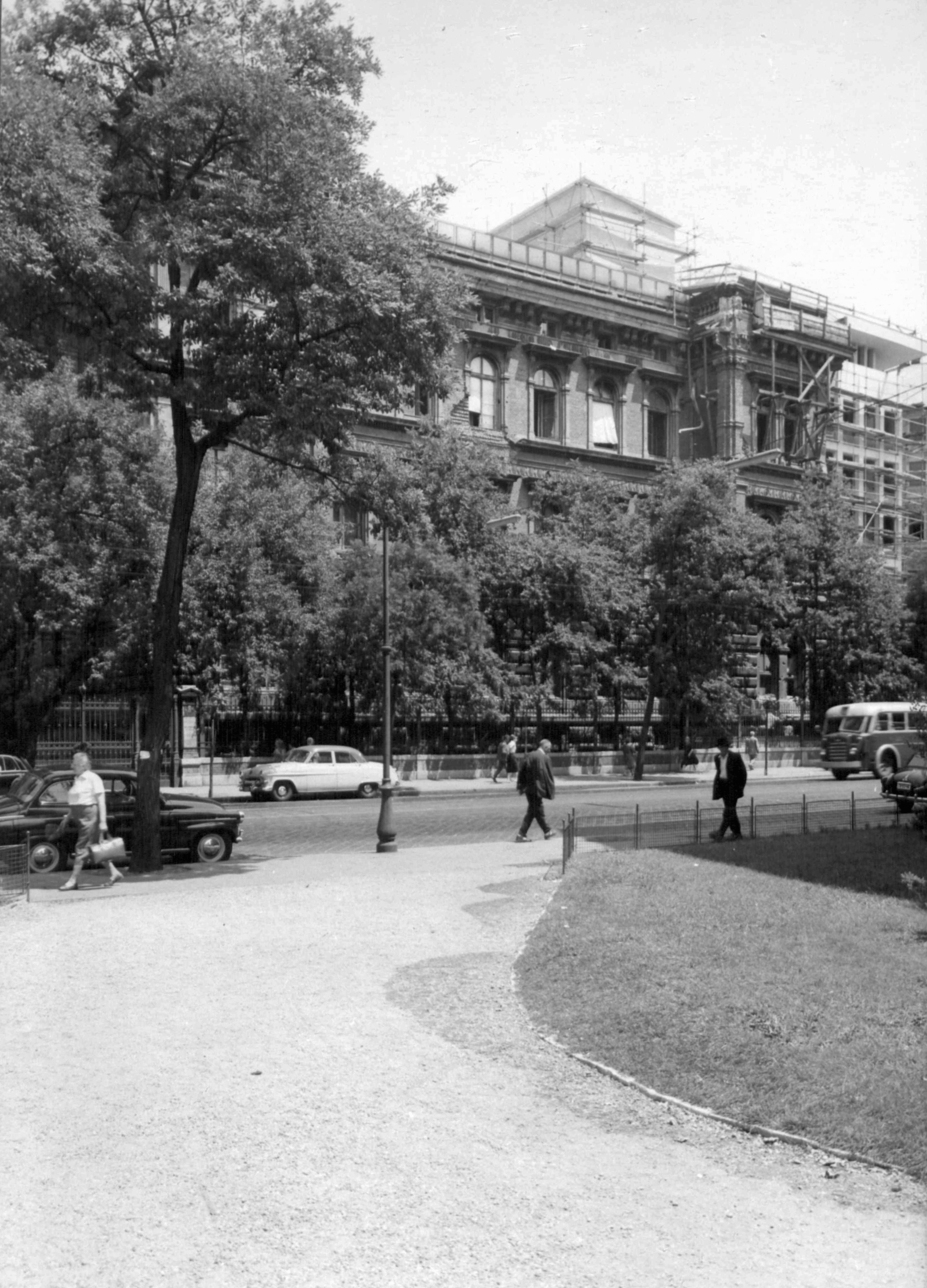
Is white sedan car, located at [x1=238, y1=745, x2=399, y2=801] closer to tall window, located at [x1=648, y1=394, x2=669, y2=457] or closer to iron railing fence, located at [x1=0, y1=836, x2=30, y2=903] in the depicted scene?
iron railing fence, located at [x1=0, y1=836, x2=30, y2=903]

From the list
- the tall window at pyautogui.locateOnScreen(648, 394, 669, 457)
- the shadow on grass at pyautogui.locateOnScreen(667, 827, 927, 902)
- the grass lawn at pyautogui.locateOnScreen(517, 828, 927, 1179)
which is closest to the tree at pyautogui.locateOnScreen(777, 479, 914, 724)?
the tall window at pyautogui.locateOnScreen(648, 394, 669, 457)

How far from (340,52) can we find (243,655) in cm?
2062

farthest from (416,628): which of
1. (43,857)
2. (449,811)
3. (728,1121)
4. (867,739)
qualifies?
(728,1121)

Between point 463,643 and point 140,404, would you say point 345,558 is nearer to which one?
point 463,643

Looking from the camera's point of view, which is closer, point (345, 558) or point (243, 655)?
point (243, 655)

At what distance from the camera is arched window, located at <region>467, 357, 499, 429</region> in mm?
53031

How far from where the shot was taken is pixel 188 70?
52.7 ft

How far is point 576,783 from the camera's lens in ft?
135

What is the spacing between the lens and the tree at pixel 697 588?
146 feet

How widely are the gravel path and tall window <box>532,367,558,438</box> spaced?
4635cm

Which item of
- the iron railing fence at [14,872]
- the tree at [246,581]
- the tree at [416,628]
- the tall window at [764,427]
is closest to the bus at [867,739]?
the tree at [416,628]

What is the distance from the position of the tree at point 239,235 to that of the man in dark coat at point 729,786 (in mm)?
7054

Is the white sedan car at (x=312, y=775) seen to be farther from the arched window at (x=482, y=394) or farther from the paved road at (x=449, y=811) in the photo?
the arched window at (x=482, y=394)

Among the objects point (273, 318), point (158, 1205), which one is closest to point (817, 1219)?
point (158, 1205)
